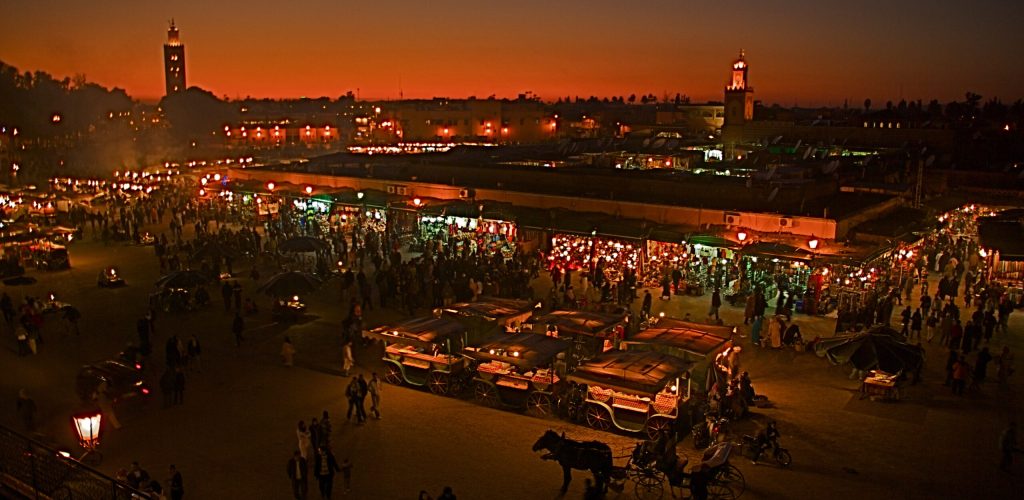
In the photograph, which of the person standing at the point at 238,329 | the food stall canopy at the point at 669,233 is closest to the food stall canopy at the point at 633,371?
the person standing at the point at 238,329

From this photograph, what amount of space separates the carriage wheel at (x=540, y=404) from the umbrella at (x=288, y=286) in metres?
7.92

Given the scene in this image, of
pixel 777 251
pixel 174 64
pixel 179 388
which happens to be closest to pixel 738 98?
pixel 777 251

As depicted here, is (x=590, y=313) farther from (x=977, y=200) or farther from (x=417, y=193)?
(x=977, y=200)

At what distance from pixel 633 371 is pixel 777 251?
32.4ft

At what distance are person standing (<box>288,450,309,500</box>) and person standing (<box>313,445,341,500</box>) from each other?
0.17 meters

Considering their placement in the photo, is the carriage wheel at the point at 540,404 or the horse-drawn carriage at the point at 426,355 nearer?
the carriage wheel at the point at 540,404

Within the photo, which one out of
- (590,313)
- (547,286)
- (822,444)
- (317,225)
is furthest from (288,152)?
(822,444)

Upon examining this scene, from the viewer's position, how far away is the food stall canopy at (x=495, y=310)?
16.2 meters

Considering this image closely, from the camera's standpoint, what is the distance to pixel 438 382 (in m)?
14.6

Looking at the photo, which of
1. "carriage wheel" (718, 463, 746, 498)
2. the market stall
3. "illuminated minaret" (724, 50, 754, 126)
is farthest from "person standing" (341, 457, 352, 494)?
"illuminated minaret" (724, 50, 754, 126)

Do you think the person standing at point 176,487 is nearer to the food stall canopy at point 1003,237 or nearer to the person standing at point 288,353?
the person standing at point 288,353

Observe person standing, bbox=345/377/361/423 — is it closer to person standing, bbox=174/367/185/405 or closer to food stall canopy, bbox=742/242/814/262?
person standing, bbox=174/367/185/405

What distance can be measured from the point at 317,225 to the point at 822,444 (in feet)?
79.7

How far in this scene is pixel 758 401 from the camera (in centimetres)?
1370
